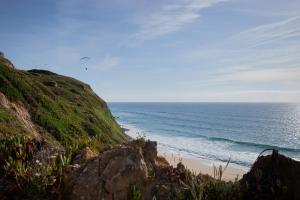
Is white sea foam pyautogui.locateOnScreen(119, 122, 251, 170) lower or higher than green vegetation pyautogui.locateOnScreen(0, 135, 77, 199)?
lower

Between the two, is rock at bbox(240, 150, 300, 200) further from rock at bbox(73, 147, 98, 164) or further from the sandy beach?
the sandy beach

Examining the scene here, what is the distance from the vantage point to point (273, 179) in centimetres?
787

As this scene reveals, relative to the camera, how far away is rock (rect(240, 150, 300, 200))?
754 cm

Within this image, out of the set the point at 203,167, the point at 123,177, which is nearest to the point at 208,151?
the point at 203,167

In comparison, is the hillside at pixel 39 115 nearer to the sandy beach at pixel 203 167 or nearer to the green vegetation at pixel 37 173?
the sandy beach at pixel 203 167

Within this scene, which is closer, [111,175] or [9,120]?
[111,175]

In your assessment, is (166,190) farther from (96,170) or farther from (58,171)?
(58,171)

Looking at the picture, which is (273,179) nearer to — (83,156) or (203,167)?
(83,156)

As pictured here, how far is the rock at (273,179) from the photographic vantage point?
754cm

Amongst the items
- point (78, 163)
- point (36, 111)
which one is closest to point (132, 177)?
point (78, 163)

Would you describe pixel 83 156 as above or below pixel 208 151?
above

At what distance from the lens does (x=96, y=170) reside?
846cm

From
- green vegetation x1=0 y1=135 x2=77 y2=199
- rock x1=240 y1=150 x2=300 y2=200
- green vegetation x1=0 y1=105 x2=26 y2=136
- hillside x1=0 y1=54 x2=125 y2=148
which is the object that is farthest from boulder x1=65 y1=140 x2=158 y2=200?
green vegetation x1=0 y1=105 x2=26 y2=136

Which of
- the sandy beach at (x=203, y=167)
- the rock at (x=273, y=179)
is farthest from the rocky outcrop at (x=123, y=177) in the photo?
the sandy beach at (x=203, y=167)
